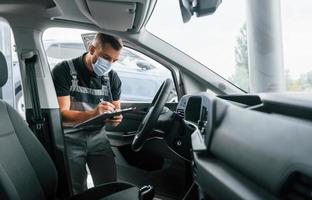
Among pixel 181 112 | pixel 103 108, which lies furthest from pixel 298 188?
pixel 103 108

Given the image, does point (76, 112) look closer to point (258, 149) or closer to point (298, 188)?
point (258, 149)

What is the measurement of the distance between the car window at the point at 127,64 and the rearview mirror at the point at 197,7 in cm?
85

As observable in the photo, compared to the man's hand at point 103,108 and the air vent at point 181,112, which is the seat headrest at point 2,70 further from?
the air vent at point 181,112

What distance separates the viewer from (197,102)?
5.28ft

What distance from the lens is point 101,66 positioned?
2195 mm

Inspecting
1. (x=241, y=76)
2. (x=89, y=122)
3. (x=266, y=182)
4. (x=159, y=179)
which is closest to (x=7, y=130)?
(x=89, y=122)

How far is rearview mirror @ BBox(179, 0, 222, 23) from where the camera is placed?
1.58 m

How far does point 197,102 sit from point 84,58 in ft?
3.08

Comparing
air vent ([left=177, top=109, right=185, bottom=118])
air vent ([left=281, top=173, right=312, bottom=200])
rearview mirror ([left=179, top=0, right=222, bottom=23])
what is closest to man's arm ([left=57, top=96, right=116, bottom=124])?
air vent ([left=177, top=109, right=185, bottom=118])

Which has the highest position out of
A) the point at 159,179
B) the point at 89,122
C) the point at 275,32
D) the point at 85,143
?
the point at 275,32

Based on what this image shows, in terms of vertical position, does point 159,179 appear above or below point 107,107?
below

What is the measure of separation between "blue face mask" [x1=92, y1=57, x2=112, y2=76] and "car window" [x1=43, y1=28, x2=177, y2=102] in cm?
20

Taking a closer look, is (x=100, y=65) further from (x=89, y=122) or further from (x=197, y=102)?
(x=197, y=102)

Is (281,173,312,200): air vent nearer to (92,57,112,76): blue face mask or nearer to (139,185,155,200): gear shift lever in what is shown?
(139,185,155,200): gear shift lever
